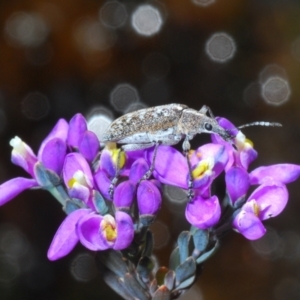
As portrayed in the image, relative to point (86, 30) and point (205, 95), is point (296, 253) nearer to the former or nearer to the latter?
point (205, 95)

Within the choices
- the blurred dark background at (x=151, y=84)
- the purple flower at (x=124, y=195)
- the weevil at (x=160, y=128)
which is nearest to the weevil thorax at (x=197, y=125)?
the weevil at (x=160, y=128)

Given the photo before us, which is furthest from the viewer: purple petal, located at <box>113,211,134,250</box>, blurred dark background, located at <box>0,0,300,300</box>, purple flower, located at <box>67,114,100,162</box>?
blurred dark background, located at <box>0,0,300,300</box>

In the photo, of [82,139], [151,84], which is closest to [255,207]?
[82,139]

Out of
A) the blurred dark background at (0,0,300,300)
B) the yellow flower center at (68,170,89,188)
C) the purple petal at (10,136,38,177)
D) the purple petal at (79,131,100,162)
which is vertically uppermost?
the purple petal at (10,136,38,177)

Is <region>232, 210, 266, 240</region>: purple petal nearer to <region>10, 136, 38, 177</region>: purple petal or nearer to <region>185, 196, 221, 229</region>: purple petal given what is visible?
<region>185, 196, 221, 229</region>: purple petal

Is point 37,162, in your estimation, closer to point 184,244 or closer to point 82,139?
point 82,139

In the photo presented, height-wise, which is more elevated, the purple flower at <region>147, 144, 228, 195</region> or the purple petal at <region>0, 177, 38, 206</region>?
the purple petal at <region>0, 177, 38, 206</region>

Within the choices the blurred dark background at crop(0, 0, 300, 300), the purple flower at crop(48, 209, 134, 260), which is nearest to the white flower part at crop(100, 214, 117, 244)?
the purple flower at crop(48, 209, 134, 260)
